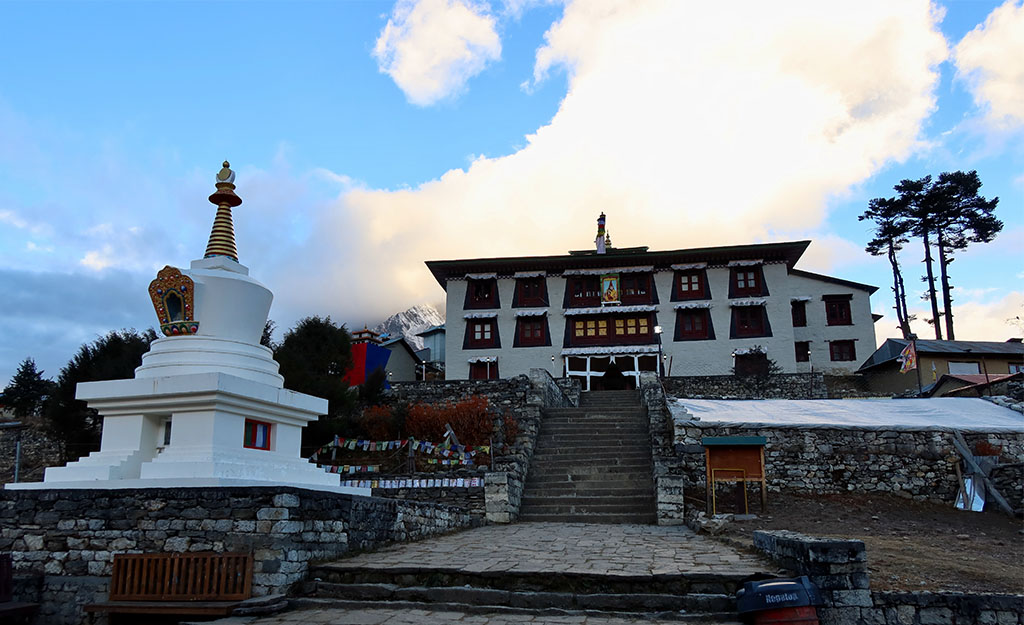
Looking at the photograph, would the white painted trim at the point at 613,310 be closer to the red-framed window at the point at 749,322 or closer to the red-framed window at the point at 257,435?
the red-framed window at the point at 749,322

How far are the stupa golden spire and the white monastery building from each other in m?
28.4

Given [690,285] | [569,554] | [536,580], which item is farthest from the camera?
[690,285]

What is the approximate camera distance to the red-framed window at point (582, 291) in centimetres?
3956

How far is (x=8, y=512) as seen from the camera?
8.36 m

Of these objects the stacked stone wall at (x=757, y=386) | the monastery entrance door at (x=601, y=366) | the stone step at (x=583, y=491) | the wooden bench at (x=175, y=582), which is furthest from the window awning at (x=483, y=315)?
the wooden bench at (x=175, y=582)

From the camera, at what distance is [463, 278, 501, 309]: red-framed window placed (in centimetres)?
4050

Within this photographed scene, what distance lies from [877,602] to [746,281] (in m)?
33.4

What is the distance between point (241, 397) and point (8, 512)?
2927 mm

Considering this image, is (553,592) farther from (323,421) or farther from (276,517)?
(323,421)

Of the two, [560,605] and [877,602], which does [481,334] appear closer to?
[560,605]

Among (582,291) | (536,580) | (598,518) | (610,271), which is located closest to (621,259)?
(610,271)

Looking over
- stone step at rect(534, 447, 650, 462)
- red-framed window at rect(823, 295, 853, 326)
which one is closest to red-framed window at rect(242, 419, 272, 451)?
stone step at rect(534, 447, 650, 462)

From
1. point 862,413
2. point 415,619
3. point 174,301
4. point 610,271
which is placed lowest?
point 415,619

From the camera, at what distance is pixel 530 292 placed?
40.4 m
